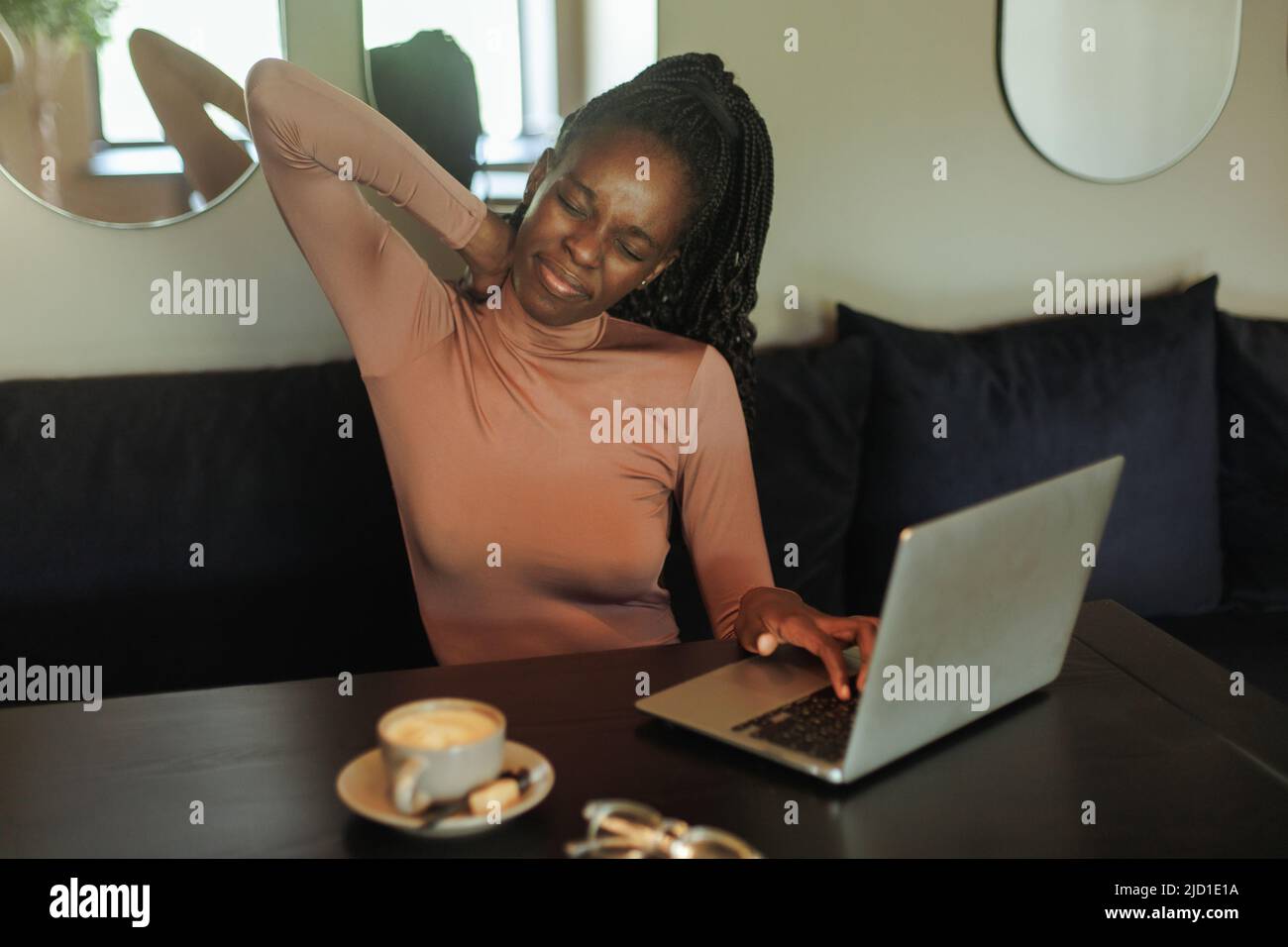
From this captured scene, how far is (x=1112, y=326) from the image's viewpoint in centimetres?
233

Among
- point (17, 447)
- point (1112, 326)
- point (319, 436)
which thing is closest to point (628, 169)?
point (319, 436)

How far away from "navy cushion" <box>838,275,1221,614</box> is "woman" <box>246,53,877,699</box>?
0.61 m

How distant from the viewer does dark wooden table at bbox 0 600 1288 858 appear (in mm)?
906

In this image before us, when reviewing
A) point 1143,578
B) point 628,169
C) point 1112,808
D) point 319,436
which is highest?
point 628,169

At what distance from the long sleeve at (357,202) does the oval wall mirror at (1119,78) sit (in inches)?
51.1

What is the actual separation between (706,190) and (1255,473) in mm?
1320

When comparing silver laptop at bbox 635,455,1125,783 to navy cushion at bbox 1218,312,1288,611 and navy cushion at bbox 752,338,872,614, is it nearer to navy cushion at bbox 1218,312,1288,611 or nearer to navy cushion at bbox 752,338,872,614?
navy cushion at bbox 752,338,872,614

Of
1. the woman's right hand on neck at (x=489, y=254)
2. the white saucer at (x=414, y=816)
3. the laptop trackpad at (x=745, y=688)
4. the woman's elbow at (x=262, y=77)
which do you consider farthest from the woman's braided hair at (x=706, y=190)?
the white saucer at (x=414, y=816)

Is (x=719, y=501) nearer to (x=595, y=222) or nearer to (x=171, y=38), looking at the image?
(x=595, y=222)

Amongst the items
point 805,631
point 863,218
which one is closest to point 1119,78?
point 863,218

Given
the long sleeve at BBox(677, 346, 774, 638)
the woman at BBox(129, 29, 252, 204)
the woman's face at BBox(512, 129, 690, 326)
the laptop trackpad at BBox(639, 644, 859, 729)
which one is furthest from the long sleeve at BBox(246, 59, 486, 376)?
the laptop trackpad at BBox(639, 644, 859, 729)

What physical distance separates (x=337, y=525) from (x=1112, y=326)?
4.74ft

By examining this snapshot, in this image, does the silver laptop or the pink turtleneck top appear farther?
the pink turtleneck top

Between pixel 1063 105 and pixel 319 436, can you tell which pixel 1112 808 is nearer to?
pixel 319 436
